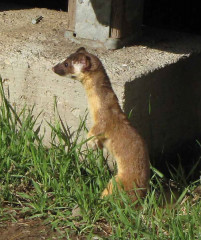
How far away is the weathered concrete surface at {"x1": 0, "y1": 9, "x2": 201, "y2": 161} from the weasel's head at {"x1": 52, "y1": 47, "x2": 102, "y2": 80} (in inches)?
14.8

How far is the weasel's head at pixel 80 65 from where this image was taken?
426 centimetres

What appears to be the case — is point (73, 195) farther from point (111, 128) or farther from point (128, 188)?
point (111, 128)

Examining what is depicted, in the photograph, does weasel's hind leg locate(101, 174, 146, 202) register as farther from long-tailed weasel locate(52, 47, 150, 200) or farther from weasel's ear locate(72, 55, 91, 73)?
weasel's ear locate(72, 55, 91, 73)

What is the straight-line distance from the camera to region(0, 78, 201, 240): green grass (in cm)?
390

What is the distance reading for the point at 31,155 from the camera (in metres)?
4.53

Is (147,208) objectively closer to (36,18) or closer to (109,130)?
(109,130)

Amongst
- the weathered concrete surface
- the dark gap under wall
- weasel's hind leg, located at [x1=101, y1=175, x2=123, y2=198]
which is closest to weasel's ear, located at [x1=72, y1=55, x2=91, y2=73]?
the weathered concrete surface

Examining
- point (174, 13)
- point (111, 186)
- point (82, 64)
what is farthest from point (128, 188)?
point (174, 13)

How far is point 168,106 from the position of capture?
5195 millimetres

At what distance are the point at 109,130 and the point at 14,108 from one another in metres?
1.05

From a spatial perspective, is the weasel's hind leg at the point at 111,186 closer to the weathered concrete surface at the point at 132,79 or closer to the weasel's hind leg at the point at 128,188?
the weasel's hind leg at the point at 128,188

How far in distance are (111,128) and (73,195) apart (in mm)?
474

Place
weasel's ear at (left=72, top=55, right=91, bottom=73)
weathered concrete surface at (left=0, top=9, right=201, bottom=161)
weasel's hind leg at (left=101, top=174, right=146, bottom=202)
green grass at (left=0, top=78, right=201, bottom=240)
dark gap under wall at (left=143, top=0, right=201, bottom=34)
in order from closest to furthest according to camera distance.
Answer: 1. green grass at (left=0, top=78, right=201, bottom=240)
2. weasel's hind leg at (left=101, top=174, right=146, bottom=202)
3. weasel's ear at (left=72, top=55, right=91, bottom=73)
4. weathered concrete surface at (left=0, top=9, right=201, bottom=161)
5. dark gap under wall at (left=143, top=0, right=201, bottom=34)

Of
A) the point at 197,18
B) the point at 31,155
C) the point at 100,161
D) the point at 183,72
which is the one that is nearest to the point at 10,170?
the point at 31,155
